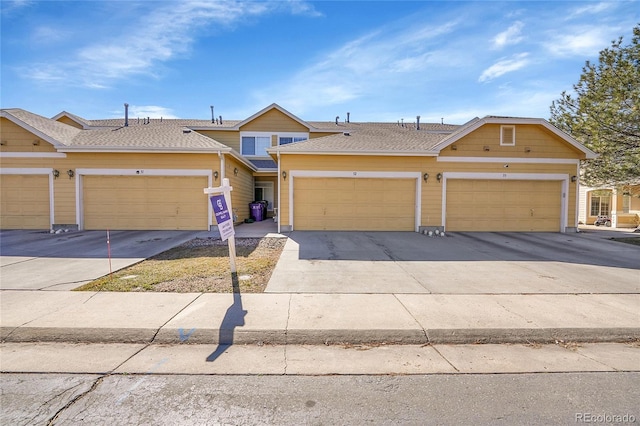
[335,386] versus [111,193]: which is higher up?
[111,193]

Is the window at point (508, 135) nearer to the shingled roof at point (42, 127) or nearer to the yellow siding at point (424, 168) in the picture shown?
the yellow siding at point (424, 168)

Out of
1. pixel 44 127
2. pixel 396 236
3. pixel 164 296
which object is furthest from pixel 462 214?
pixel 44 127

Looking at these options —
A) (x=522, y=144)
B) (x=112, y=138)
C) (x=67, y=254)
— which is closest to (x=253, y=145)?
(x=112, y=138)

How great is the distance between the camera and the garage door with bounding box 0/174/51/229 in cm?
1327

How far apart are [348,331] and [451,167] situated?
37.0 ft

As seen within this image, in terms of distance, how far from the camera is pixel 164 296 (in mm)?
5352

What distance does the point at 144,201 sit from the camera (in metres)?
13.2

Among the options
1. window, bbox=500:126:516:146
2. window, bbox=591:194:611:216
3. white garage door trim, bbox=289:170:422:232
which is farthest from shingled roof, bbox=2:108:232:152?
window, bbox=591:194:611:216

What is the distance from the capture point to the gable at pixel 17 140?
13.2 meters

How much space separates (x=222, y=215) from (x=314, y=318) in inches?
116

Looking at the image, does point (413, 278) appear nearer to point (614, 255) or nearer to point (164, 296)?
point (164, 296)

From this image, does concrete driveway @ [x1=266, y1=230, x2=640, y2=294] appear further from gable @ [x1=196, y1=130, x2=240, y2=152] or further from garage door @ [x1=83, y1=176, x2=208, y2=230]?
gable @ [x1=196, y1=130, x2=240, y2=152]

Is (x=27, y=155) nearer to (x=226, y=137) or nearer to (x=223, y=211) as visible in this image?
(x=226, y=137)

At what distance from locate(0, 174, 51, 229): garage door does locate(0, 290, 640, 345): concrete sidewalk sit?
10274 mm
